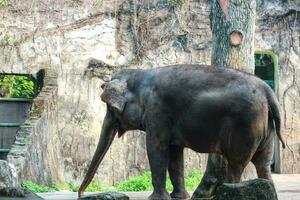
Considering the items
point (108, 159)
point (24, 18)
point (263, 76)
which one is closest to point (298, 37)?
point (263, 76)

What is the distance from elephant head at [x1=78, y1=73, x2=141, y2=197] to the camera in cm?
633

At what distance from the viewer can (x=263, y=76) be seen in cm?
1511

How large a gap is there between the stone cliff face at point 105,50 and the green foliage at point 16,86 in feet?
2.31

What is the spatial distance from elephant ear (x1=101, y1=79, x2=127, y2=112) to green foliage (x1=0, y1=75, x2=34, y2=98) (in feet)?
19.9

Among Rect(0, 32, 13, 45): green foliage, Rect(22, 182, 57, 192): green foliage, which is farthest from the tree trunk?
Rect(0, 32, 13, 45): green foliage

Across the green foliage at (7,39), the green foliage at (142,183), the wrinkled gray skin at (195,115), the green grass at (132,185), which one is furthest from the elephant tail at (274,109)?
the green foliage at (7,39)

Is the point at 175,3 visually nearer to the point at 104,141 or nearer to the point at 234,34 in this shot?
the point at 234,34

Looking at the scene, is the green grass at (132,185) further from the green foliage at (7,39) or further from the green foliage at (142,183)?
the green foliage at (7,39)

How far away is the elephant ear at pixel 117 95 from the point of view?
21.0ft

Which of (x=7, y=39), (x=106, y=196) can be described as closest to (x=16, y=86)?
(x=7, y=39)

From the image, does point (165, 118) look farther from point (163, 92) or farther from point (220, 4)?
point (220, 4)

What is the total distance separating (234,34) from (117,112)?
1.59 m

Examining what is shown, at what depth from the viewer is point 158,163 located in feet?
19.8

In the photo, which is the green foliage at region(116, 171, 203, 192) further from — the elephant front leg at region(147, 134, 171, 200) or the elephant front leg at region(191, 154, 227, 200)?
the elephant front leg at region(147, 134, 171, 200)
